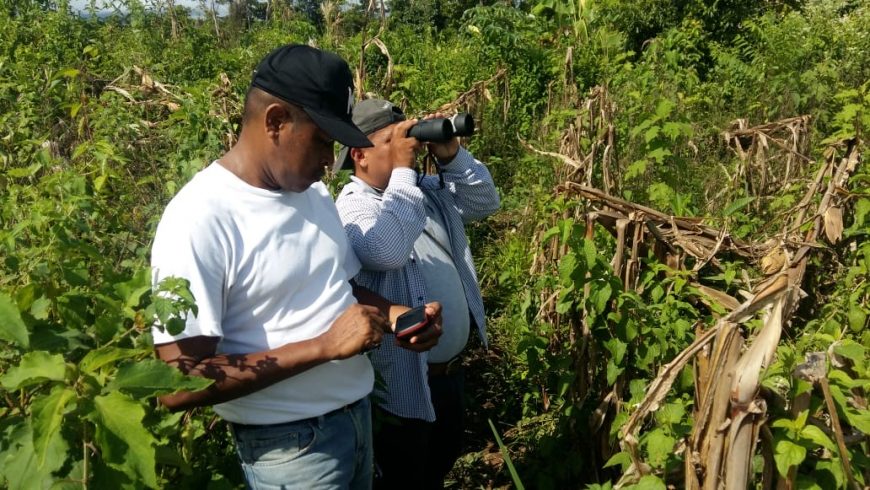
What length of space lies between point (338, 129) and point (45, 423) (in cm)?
88

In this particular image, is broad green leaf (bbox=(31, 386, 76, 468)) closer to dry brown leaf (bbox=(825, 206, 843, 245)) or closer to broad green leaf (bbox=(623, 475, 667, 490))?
broad green leaf (bbox=(623, 475, 667, 490))

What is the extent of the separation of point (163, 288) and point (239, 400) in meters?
0.45

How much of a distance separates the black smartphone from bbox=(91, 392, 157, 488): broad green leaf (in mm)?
859

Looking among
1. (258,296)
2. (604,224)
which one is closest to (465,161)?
(604,224)

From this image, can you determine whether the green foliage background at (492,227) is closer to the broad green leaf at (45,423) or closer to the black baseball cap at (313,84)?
the broad green leaf at (45,423)

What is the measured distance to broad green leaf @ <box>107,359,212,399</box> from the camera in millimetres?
1293

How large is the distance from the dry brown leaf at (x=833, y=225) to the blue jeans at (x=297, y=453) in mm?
2200

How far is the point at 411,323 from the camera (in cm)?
204

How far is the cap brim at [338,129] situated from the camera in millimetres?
1776

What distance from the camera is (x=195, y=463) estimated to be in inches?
85.9

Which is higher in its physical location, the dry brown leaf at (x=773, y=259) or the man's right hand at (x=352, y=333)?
the man's right hand at (x=352, y=333)

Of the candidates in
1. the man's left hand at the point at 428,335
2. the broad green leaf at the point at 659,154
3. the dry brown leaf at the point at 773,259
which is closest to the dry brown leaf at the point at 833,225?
the dry brown leaf at the point at 773,259

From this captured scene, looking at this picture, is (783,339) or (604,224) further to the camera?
(783,339)

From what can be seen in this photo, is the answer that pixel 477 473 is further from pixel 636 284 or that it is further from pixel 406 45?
pixel 406 45
